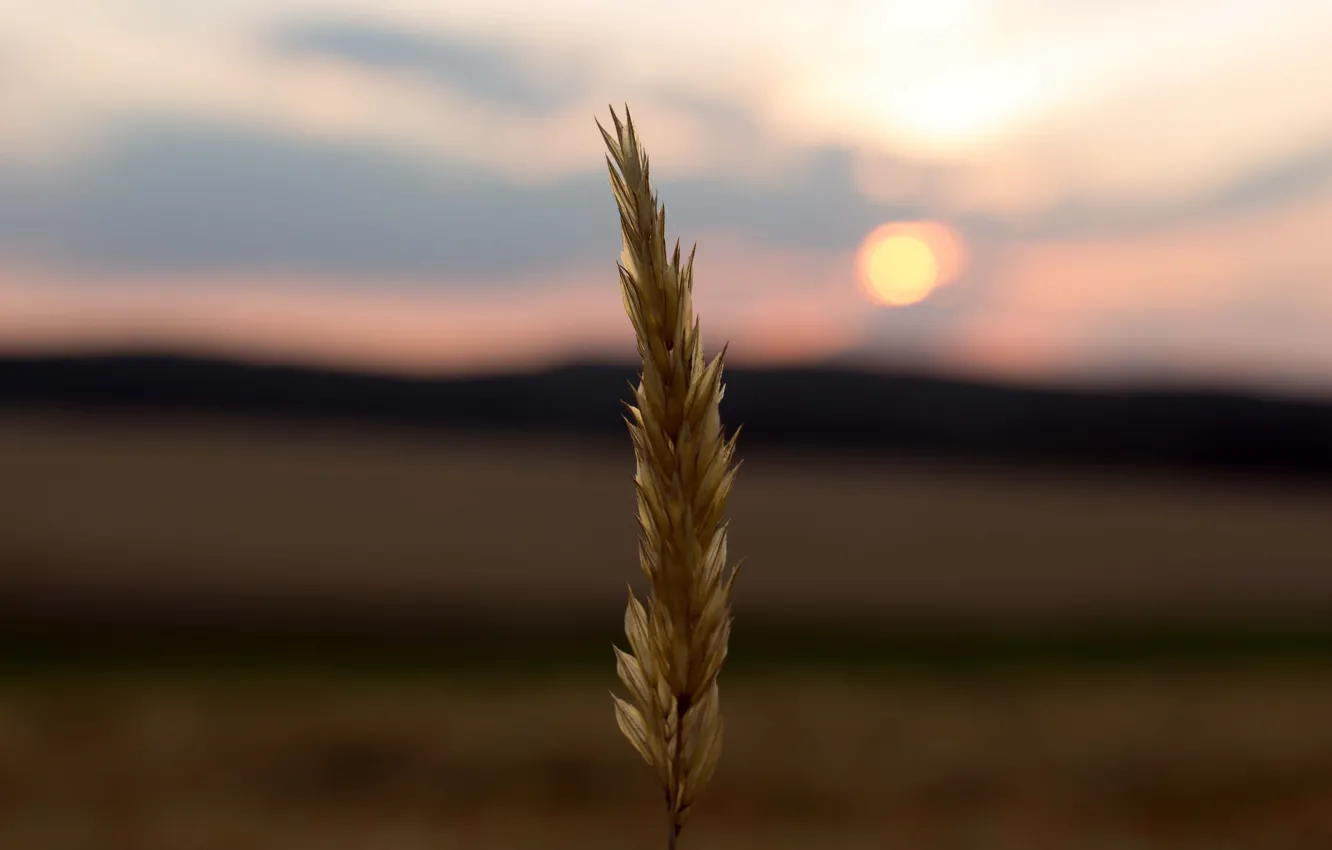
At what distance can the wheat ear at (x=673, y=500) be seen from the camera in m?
1.27

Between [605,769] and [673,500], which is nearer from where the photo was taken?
[673,500]

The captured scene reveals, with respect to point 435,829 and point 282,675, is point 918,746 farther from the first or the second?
point 282,675

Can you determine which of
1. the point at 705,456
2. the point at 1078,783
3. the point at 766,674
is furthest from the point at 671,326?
the point at 766,674

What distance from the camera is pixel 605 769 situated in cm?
987

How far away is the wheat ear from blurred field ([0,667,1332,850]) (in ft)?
23.5

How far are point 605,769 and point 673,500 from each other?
9.21 meters

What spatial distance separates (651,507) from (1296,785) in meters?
11.3

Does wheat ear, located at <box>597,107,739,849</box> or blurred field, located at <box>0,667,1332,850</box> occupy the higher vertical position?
wheat ear, located at <box>597,107,739,849</box>

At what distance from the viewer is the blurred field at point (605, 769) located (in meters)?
8.56

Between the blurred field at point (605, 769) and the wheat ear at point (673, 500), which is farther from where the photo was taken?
the blurred field at point (605, 769)

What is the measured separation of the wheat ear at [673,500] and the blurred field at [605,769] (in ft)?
23.5

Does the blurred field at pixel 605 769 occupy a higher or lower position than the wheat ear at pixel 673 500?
A: lower

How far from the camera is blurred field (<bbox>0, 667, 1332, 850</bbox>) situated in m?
8.56

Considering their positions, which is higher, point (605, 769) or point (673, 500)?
point (673, 500)
